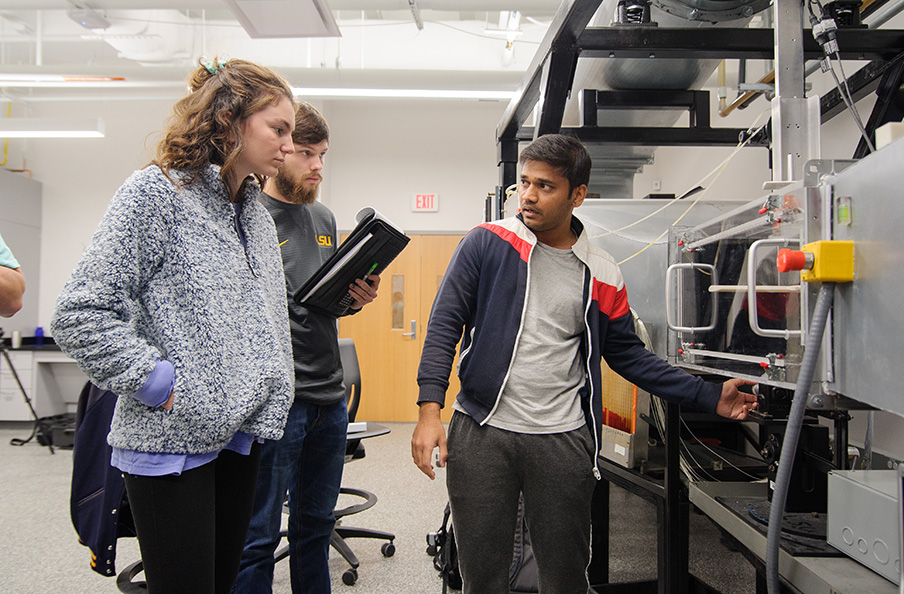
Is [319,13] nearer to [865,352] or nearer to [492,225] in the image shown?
[492,225]

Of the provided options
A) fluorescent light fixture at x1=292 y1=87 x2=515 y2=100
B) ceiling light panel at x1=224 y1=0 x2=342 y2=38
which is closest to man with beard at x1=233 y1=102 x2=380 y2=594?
ceiling light panel at x1=224 y1=0 x2=342 y2=38

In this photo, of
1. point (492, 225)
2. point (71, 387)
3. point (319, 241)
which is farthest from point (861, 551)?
point (71, 387)

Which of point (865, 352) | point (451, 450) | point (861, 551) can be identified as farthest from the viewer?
point (451, 450)

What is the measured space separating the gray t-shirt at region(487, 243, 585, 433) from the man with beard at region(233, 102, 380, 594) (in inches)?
16.3

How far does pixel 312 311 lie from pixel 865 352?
111 centimetres

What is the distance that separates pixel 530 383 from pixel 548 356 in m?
0.07

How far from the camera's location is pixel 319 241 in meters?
1.50

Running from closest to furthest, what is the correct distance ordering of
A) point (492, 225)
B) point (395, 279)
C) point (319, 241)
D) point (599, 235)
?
point (492, 225) < point (319, 241) < point (599, 235) < point (395, 279)

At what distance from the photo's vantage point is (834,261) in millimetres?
810

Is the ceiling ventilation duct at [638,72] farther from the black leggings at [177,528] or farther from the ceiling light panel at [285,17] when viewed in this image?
the black leggings at [177,528]

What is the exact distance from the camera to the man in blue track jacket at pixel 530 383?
46.4 inches

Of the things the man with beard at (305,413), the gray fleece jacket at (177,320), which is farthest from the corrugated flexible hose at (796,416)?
the man with beard at (305,413)

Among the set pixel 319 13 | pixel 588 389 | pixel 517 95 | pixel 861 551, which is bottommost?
pixel 861 551

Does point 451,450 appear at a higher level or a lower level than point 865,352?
lower
